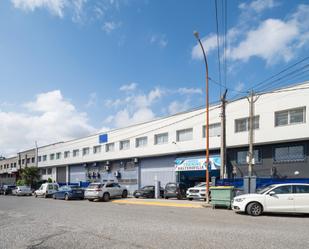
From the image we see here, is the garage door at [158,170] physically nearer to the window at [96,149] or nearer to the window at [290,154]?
the window at [96,149]

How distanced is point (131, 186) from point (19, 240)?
30837 mm

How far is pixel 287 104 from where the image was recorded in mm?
24000

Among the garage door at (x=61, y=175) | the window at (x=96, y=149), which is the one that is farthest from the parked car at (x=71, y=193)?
the garage door at (x=61, y=175)

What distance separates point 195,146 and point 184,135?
7.95 feet

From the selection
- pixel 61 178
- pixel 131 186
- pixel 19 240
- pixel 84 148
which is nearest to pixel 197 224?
pixel 19 240

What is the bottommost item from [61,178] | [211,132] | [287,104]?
[61,178]

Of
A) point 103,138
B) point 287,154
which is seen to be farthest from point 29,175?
point 287,154

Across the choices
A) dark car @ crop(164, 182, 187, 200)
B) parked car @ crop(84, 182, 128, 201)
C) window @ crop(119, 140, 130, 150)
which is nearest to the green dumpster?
dark car @ crop(164, 182, 187, 200)

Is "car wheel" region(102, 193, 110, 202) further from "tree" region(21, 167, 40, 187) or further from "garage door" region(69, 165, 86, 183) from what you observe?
"tree" region(21, 167, 40, 187)

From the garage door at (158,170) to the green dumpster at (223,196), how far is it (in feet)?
52.0

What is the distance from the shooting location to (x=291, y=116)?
24.0m

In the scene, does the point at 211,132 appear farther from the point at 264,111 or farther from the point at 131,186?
the point at 131,186

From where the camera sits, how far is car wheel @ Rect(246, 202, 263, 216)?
13961 mm

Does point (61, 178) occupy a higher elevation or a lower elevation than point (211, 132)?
lower
